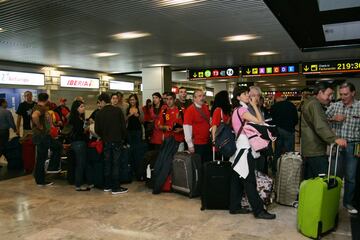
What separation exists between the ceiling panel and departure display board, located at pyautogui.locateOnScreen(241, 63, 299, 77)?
3.04 ft

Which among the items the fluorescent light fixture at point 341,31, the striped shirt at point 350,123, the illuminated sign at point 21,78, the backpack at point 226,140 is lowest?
the backpack at point 226,140

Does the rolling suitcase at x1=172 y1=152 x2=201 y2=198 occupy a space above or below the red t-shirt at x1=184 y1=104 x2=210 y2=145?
below

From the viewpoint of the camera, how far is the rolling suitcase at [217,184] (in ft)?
13.4

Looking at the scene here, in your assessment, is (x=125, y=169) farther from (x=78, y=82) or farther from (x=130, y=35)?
(x=78, y=82)

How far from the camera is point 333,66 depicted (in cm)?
1136

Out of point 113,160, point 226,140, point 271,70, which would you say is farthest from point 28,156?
point 271,70

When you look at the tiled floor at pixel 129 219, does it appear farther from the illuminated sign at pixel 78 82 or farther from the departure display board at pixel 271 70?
the departure display board at pixel 271 70

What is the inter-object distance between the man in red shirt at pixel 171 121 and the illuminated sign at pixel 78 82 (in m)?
8.54

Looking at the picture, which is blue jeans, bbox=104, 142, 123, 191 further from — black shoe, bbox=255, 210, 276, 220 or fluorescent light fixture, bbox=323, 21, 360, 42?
fluorescent light fixture, bbox=323, 21, 360, 42

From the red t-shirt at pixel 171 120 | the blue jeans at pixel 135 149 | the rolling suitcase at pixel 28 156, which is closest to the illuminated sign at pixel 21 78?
the rolling suitcase at pixel 28 156

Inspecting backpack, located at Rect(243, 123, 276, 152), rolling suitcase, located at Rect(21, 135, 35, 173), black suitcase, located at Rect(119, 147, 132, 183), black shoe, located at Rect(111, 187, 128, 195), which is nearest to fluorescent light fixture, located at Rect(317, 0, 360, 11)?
backpack, located at Rect(243, 123, 276, 152)

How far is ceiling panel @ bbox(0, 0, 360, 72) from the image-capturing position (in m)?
5.15

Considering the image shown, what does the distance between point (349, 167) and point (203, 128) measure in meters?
1.94

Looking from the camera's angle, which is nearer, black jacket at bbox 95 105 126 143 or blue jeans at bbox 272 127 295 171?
black jacket at bbox 95 105 126 143
